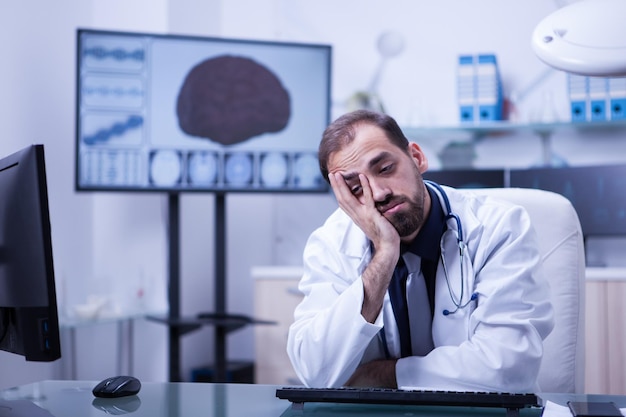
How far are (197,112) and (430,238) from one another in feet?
5.65

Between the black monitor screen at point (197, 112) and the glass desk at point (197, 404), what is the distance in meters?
1.80

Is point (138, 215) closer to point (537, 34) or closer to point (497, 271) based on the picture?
point (497, 271)

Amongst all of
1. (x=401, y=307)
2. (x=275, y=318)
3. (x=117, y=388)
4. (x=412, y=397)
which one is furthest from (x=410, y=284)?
(x=275, y=318)

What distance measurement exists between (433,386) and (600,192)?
7.30 feet

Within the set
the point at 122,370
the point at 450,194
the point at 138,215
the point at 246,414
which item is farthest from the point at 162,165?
the point at 246,414

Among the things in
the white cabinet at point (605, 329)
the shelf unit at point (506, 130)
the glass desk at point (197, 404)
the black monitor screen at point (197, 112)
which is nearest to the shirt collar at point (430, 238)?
the glass desk at point (197, 404)

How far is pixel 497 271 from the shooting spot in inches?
63.3

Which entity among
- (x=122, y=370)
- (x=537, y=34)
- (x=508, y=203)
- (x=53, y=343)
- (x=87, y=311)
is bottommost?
(x=122, y=370)

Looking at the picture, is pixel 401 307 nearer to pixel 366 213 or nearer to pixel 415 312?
Answer: pixel 415 312

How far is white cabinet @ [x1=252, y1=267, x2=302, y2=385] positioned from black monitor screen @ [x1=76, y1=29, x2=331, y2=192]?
0.44 metres

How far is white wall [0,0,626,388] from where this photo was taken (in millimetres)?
3232

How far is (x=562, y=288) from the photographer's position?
1.67m

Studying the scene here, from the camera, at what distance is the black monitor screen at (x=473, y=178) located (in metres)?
3.63

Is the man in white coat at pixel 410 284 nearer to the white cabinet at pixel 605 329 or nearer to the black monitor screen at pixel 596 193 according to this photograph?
the white cabinet at pixel 605 329
